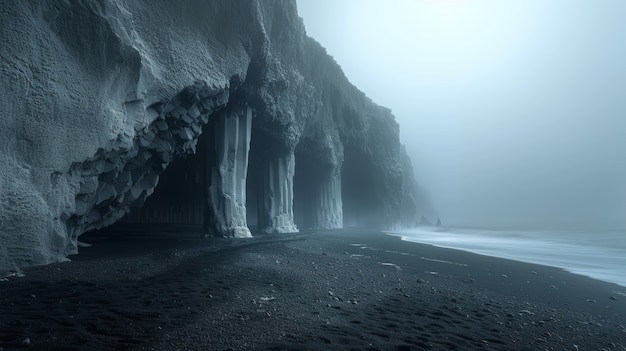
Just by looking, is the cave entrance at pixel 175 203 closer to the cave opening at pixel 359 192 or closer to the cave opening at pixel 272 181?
the cave opening at pixel 272 181

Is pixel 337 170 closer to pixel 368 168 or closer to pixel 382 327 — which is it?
pixel 368 168

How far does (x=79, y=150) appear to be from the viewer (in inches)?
378

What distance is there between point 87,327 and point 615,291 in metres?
12.9

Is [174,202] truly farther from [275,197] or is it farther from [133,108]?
[133,108]

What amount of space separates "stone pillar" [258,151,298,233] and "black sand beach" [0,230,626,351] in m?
16.0

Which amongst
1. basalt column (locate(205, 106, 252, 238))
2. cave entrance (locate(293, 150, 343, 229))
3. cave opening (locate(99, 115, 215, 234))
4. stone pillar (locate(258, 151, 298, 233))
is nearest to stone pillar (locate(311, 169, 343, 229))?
cave entrance (locate(293, 150, 343, 229))

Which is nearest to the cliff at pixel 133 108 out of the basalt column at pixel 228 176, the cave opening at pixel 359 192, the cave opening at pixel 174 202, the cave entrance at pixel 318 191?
the basalt column at pixel 228 176

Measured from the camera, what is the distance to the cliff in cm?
831

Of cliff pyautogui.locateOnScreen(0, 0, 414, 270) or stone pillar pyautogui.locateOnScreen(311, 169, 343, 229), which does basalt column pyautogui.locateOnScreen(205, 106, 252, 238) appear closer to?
cliff pyautogui.locateOnScreen(0, 0, 414, 270)

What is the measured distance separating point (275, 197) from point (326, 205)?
524 inches

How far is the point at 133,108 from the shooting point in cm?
1168

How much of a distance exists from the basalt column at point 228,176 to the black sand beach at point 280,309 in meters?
8.80

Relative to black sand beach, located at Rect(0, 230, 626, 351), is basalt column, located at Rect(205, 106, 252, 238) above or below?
above

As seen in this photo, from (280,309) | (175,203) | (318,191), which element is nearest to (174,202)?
(175,203)
